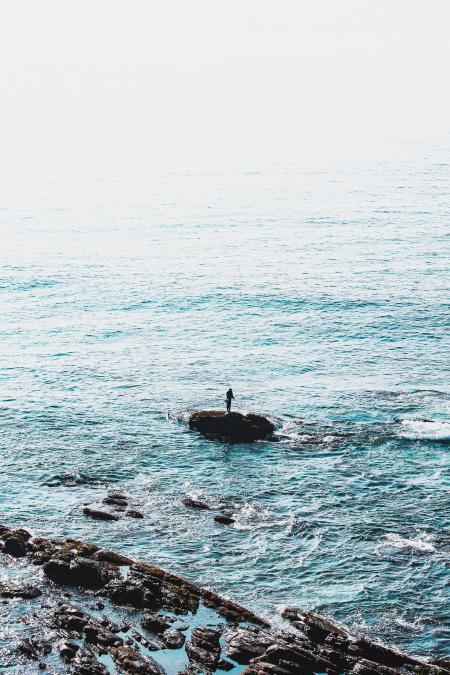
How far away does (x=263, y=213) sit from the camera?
18350 centimetres

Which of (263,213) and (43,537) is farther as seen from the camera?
(263,213)

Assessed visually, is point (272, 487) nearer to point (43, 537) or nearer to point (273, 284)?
point (43, 537)

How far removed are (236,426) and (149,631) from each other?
29.6m

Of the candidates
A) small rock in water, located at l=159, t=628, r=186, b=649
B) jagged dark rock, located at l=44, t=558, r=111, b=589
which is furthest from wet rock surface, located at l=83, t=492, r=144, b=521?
small rock in water, located at l=159, t=628, r=186, b=649

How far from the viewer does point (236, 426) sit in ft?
247

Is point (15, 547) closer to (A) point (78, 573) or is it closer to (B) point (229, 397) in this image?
(A) point (78, 573)

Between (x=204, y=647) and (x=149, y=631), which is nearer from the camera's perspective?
(x=204, y=647)

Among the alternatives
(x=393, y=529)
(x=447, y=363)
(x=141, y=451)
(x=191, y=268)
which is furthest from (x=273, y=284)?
(x=393, y=529)

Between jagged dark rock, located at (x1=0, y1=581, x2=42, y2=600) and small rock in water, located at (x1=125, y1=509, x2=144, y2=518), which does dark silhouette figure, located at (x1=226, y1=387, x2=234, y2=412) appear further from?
jagged dark rock, located at (x1=0, y1=581, x2=42, y2=600)

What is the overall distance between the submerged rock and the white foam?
38.3 feet

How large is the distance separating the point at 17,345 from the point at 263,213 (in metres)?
91.2

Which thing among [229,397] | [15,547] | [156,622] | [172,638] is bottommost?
[172,638]

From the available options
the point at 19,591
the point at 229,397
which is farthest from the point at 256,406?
the point at 19,591

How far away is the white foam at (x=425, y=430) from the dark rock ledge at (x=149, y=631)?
27.8 meters
